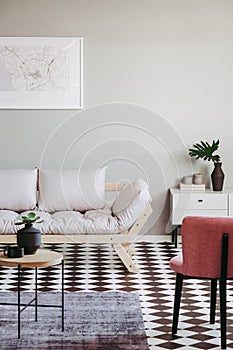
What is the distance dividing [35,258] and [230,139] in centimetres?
398

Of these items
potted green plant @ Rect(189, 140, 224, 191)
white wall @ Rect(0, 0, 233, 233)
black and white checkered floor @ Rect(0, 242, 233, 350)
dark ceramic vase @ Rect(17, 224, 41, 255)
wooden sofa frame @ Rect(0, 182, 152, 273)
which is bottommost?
black and white checkered floor @ Rect(0, 242, 233, 350)

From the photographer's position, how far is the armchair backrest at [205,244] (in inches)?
174

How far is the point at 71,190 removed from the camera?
7547 millimetres

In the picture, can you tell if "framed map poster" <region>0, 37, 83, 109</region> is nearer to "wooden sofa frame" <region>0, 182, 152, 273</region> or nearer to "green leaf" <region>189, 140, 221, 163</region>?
"green leaf" <region>189, 140, 221, 163</region>

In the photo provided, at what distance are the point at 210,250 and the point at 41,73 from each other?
4172 millimetres

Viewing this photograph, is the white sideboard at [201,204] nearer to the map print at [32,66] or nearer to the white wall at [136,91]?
the white wall at [136,91]

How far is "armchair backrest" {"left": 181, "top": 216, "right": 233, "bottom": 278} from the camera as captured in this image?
4.43 metres

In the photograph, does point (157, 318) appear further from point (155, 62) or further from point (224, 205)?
point (155, 62)

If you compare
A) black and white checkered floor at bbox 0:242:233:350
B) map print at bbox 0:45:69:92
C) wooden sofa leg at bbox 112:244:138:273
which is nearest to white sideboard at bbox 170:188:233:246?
black and white checkered floor at bbox 0:242:233:350

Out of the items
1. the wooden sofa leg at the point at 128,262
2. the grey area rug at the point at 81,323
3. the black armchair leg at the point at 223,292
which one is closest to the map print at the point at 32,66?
the wooden sofa leg at the point at 128,262

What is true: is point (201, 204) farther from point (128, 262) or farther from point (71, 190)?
point (128, 262)

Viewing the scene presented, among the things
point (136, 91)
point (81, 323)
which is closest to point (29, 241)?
point (81, 323)

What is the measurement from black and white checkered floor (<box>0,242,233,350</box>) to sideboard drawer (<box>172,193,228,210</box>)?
0.48 m

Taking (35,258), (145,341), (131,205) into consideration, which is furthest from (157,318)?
(131,205)
